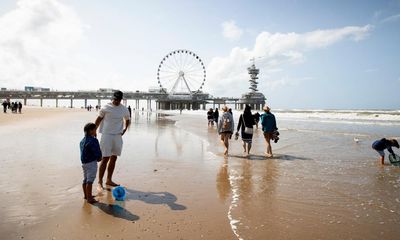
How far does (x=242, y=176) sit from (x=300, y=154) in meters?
3.98

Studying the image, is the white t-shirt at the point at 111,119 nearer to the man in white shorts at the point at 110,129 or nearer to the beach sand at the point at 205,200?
the man in white shorts at the point at 110,129

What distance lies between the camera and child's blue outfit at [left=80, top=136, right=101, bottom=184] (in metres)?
4.58

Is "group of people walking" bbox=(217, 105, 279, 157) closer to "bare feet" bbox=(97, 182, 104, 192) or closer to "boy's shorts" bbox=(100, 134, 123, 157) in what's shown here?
"boy's shorts" bbox=(100, 134, 123, 157)

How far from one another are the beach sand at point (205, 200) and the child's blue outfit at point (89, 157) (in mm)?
376

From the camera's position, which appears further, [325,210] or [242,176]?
[242,176]

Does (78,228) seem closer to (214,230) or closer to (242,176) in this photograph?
(214,230)

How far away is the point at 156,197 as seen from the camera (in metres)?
4.76

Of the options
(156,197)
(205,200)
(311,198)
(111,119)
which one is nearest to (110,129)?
(111,119)

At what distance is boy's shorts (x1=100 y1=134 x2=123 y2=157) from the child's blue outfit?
0.63m

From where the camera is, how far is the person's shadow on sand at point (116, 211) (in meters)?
3.87

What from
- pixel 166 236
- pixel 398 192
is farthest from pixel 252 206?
pixel 398 192

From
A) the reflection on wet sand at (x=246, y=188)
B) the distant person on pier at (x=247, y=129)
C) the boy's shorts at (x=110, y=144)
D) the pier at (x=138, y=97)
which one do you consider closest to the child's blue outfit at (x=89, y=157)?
the boy's shorts at (x=110, y=144)

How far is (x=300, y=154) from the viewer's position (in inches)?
382

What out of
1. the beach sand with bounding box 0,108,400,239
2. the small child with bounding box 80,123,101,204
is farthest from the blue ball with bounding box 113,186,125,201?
the small child with bounding box 80,123,101,204
